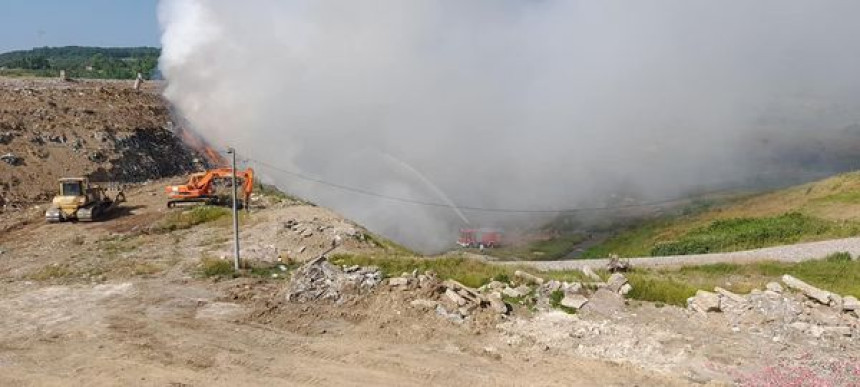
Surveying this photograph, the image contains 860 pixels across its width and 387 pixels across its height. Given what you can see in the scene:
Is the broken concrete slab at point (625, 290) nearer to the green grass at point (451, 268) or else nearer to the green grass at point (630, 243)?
the green grass at point (451, 268)

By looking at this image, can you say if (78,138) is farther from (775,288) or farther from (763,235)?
(763,235)

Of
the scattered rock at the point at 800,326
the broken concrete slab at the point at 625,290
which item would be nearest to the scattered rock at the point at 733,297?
the scattered rock at the point at 800,326

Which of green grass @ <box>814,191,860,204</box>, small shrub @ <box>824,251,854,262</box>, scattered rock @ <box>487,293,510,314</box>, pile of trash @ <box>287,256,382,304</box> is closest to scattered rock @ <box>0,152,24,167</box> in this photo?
pile of trash @ <box>287,256,382,304</box>

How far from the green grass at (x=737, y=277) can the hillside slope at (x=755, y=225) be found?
7.63 meters

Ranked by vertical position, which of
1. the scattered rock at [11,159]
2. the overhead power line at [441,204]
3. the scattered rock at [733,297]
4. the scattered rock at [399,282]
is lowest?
the overhead power line at [441,204]

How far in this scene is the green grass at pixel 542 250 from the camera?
43094 millimetres

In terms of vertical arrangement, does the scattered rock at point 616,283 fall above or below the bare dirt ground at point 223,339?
above

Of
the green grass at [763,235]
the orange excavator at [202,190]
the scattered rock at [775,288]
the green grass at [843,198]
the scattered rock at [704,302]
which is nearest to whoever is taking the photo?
the scattered rock at [704,302]

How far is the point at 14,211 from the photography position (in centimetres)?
3497

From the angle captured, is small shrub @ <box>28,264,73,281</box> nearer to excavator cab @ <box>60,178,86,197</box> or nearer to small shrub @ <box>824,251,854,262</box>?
excavator cab @ <box>60,178,86,197</box>

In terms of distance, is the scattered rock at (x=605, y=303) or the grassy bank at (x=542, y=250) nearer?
the scattered rock at (x=605, y=303)

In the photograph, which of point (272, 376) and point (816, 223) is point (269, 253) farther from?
point (816, 223)

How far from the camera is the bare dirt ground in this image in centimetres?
1571

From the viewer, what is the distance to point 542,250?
153 ft
